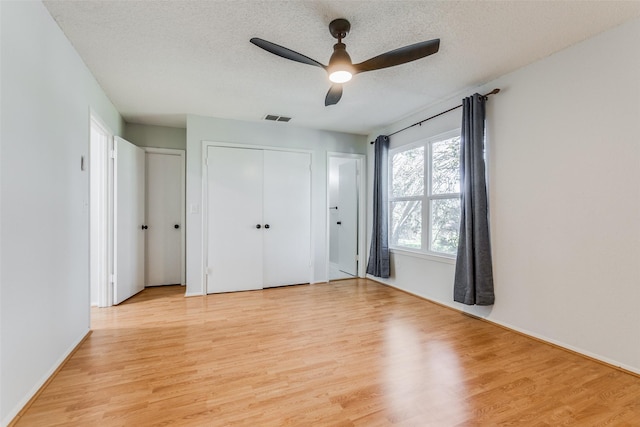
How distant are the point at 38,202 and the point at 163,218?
275 centimetres

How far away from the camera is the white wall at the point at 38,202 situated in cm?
151

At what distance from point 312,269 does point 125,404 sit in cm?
308

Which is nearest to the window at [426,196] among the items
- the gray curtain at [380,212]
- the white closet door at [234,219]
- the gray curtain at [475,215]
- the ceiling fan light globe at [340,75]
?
the gray curtain at [380,212]

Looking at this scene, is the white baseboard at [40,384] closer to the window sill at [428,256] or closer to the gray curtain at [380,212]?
the gray curtain at [380,212]

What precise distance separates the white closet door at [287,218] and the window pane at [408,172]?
4.37ft

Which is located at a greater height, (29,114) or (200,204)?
(29,114)

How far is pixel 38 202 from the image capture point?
180 centimetres

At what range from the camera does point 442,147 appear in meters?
3.60

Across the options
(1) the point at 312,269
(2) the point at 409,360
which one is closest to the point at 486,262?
(2) the point at 409,360

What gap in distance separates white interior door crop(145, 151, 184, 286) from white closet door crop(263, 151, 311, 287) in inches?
56.5

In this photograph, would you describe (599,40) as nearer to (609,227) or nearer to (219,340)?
(609,227)

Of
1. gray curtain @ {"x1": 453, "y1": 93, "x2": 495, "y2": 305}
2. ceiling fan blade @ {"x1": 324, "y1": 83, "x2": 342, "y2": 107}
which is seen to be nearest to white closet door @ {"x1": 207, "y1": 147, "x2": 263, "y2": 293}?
ceiling fan blade @ {"x1": 324, "y1": 83, "x2": 342, "y2": 107}

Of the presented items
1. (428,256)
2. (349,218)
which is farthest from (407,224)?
(349,218)

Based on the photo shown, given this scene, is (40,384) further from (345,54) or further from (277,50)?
(345,54)
